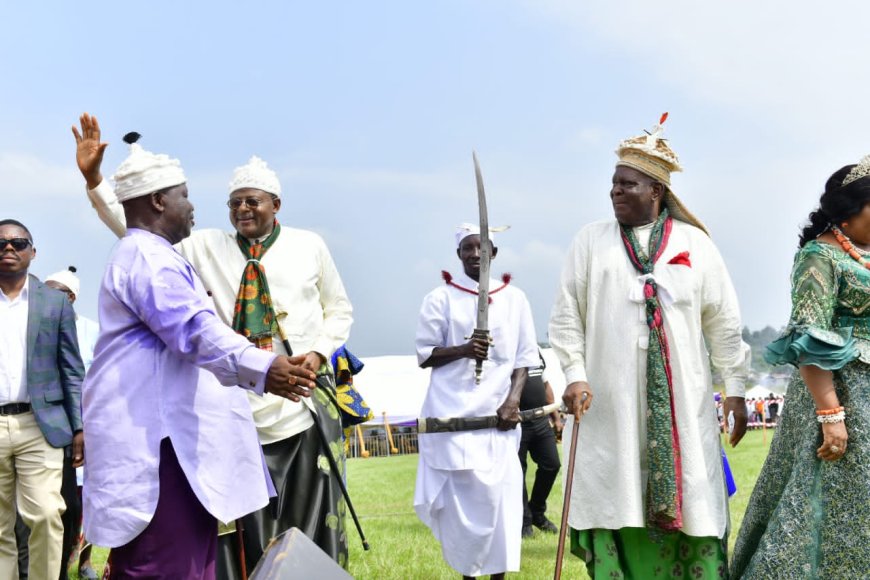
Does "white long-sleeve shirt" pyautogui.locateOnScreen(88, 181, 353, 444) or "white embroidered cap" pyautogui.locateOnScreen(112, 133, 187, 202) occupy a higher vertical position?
"white embroidered cap" pyautogui.locateOnScreen(112, 133, 187, 202)

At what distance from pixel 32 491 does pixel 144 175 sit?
3.69m

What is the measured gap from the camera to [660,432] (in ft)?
18.0

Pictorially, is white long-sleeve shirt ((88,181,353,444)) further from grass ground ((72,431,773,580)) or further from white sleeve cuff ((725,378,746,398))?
grass ground ((72,431,773,580))

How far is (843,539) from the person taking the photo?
502 cm

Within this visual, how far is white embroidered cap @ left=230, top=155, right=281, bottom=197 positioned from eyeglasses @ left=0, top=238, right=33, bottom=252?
2.08 meters

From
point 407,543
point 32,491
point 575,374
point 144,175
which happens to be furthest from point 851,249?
point 407,543

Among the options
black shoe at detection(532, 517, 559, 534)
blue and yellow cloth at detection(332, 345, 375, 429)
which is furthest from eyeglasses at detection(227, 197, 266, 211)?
black shoe at detection(532, 517, 559, 534)

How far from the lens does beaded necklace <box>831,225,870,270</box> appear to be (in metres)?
5.18

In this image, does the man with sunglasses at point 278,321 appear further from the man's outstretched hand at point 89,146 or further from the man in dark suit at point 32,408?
the man in dark suit at point 32,408

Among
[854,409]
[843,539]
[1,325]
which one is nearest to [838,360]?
[854,409]

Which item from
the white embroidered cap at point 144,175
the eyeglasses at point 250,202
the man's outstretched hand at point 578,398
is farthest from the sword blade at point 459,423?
the white embroidered cap at point 144,175

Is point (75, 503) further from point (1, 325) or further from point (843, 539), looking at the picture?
point (843, 539)

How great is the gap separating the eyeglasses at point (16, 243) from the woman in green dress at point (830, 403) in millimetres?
5008

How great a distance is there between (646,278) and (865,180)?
1.19 meters
